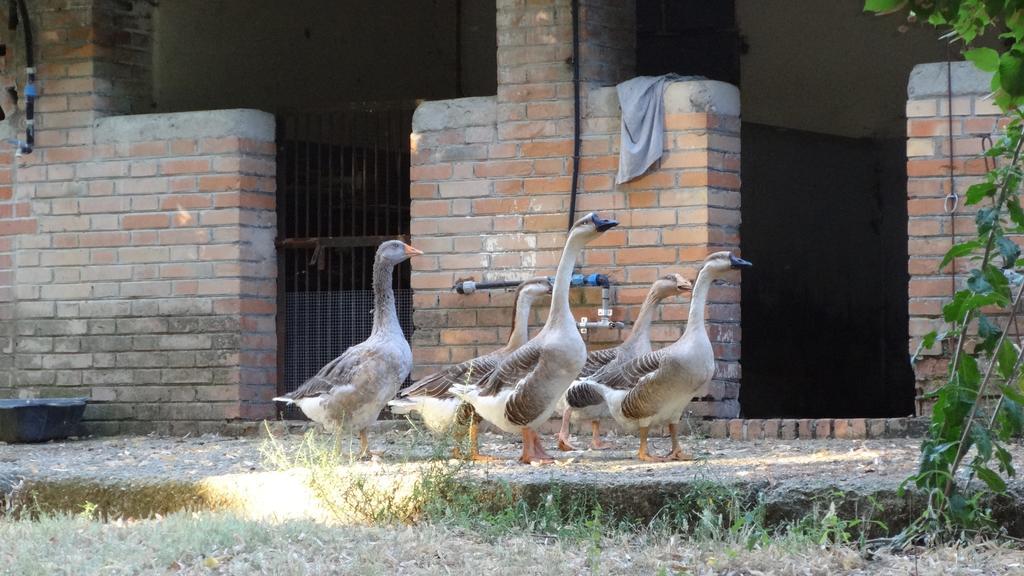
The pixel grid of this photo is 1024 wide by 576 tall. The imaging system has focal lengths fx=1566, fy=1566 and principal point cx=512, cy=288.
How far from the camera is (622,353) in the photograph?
922 cm

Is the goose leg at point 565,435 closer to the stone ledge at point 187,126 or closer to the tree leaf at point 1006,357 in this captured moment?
the stone ledge at point 187,126

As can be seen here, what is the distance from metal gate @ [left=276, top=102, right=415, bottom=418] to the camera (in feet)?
37.6

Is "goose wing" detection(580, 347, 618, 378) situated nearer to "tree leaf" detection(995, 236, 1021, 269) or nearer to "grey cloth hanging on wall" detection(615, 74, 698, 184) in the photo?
"grey cloth hanging on wall" detection(615, 74, 698, 184)

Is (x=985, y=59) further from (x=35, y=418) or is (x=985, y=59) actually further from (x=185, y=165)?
(x=35, y=418)

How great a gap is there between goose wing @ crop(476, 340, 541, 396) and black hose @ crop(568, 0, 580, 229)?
2231 mm

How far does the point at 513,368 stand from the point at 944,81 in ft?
11.6

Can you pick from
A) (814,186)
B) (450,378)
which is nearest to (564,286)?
(450,378)

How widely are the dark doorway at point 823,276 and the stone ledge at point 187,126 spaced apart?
16.0ft

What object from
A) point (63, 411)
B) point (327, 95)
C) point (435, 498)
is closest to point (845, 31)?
point (327, 95)

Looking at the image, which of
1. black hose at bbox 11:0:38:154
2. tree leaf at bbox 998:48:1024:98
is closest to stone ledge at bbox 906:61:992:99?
tree leaf at bbox 998:48:1024:98

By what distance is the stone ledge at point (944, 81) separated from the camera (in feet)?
31.9

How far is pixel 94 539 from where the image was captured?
6.34 meters

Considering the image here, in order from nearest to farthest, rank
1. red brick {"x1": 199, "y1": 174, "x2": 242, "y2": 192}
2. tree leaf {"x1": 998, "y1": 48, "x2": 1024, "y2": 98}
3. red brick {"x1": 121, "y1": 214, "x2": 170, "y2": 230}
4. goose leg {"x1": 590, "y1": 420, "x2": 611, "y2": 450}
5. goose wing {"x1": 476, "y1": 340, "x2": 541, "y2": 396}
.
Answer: tree leaf {"x1": 998, "y1": 48, "x2": 1024, "y2": 98}, goose wing {"x1": 476, "y1": 340, "x2": 541, "y2": 396}, goose leg {"x1": 590, "y1": 420, "x2": 611, "y2": 450}, red brick {"x1": 199, "y1": 174, "x2": 242, "y2": 192}, red brick {"x1": 121, "y1": 214, "x2": 170, "y2": 230}

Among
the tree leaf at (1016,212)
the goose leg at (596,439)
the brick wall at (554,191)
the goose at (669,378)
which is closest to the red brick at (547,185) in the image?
the brick wall at (554,191)
